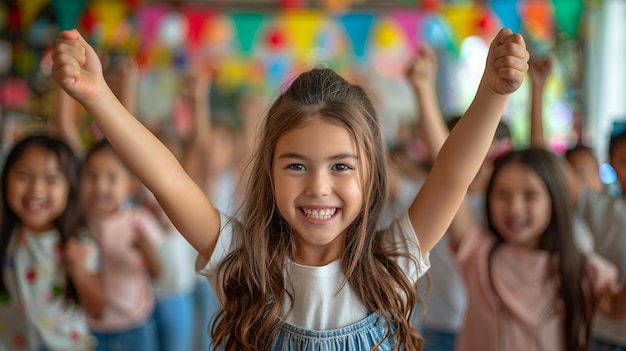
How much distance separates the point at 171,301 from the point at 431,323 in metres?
1.12

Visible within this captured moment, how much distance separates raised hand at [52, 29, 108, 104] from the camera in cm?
112

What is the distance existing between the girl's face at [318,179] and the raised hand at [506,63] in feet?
0.92

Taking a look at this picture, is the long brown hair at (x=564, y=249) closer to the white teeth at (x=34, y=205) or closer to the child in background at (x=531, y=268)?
the child in background at (x=531, y=268)

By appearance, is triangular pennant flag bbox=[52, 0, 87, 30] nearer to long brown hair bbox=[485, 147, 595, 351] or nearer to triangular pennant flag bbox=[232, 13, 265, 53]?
triangular pennant flag bbox=[232, 13, 265, 53]

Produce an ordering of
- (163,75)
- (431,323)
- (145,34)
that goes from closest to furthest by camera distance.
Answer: (431,323) → (145,34) → (163,75)

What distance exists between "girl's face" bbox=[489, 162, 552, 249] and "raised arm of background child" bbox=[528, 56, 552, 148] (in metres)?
0.28

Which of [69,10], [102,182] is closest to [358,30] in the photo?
[69,10]

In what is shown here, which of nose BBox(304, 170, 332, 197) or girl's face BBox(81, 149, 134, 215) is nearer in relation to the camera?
nose BBox(304, 170, 332, 197)

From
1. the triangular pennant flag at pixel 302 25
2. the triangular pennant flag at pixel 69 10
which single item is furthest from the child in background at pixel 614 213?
the triangular pennant flag at pixel 302 25

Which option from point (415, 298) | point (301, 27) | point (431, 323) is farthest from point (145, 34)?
point (415, 298)

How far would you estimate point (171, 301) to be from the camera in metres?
2.96

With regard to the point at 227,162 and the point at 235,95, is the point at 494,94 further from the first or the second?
the point at 235,95

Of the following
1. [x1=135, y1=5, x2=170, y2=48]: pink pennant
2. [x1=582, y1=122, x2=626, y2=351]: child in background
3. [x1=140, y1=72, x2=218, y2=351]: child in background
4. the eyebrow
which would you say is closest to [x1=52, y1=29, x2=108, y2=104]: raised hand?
the eyebrow

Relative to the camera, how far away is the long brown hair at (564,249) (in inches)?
Result: 72.3
